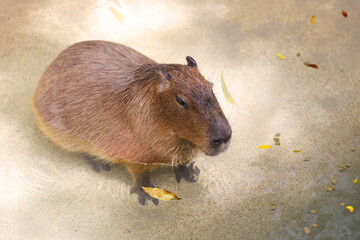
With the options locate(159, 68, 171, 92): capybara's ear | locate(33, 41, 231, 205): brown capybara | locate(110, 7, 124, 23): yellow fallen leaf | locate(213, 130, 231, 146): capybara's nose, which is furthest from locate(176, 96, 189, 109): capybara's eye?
locate(110, 7, 124, 23): yellow fallen leaf

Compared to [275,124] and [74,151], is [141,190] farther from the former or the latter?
[275,124]

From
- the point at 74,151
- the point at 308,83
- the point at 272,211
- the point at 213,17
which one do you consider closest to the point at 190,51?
the point at 213,17

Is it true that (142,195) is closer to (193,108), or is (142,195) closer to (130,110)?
(130,110)

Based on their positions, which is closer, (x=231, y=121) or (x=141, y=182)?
(x=141, y=182)

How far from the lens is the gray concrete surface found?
9.86 feet

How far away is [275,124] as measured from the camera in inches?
138

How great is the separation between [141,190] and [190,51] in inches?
59.6

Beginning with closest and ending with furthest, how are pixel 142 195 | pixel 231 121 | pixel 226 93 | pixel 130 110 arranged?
pixel 130 110
pixel 142 195
pixel 231 121
pixel 226 93

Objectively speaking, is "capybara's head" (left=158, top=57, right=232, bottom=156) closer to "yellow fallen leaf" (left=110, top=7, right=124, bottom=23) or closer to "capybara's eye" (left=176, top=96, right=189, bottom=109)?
"capybara's eye" (left=176, top=96, right=189, bottom=109)

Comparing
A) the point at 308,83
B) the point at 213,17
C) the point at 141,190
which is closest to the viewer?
the point at 141,190

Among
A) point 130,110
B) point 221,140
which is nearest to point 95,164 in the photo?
point 130,110

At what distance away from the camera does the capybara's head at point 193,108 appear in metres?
2.54

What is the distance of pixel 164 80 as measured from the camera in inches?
103

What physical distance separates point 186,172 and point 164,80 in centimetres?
94
